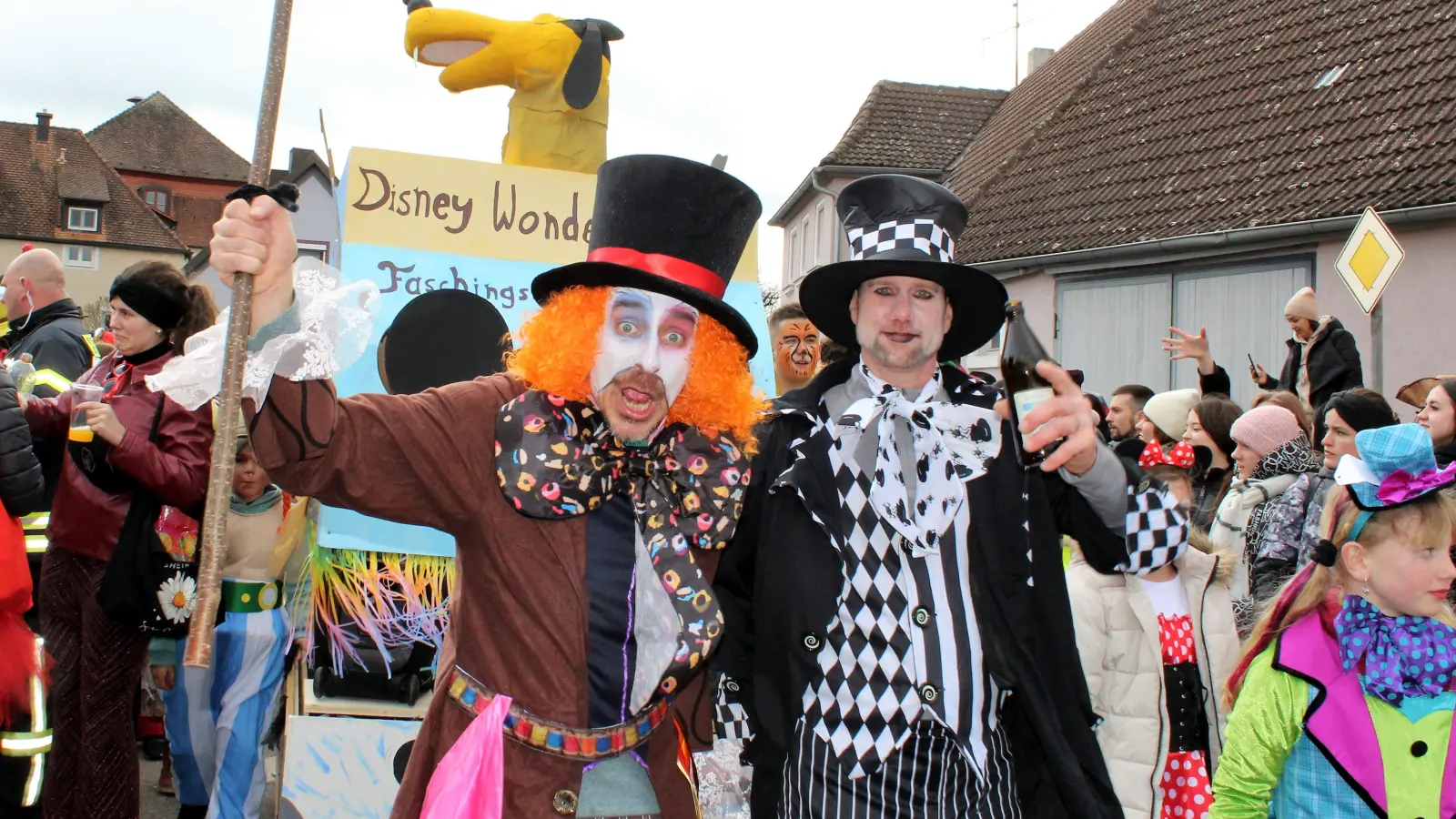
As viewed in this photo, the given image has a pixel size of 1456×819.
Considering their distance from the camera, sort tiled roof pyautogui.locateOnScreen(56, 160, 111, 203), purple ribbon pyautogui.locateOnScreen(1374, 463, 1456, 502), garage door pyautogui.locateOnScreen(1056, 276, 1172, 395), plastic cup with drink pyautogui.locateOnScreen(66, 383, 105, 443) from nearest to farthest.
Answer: purple ribbon pyautogui.locateOnScreen(1374, 463, 1456, 502) → plastic cup with drink pyautogui.locateOnScreen(66, 383, 105, 443) → garage door pyautogui.locateOnScreen(1056, 276, 1172, 395) → tiled roof pyautogui.locateOnScreen(56, 160, 111, 203)

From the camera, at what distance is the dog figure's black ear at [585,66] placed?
14.0ft

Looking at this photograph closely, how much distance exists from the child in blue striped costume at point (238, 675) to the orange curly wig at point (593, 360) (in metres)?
2.22

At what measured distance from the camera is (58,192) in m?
41.4

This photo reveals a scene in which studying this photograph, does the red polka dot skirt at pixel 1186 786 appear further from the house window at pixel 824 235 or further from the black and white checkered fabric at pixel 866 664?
the house window at pixel 824 235

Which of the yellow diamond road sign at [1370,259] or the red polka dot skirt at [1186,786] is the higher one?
the yellow diamond road sign at [1370,259]

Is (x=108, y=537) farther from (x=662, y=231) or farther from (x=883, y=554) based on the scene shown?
(x=883, y=554)

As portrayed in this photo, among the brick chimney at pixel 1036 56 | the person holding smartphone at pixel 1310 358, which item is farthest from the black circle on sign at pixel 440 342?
the brick chimney at pixel 1036 56

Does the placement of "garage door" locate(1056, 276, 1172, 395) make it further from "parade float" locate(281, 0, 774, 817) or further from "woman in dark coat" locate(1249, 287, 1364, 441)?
"parade float" locate(281, 0, 774, 817)

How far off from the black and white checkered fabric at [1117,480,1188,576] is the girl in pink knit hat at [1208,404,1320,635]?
2.54m

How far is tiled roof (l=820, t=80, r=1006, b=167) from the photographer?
2059cm

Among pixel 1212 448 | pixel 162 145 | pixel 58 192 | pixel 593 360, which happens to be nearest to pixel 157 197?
pixel 162 145

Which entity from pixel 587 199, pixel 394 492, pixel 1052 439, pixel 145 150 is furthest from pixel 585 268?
pixel 145 150

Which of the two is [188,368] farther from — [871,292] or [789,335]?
[789,335]

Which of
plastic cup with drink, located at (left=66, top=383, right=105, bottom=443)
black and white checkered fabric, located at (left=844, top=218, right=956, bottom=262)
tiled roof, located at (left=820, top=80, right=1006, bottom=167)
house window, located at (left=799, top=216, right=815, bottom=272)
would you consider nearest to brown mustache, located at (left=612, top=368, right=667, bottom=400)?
black and white checkered fabric, located at (left=844, top=218, right=956, bottom=262)
